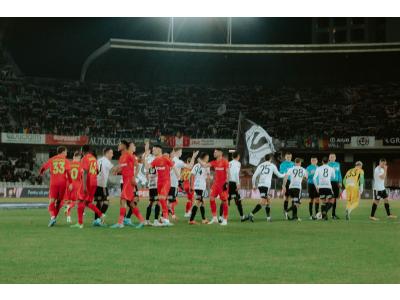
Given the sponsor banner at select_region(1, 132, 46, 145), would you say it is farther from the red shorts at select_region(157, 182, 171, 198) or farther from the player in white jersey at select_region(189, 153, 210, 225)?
the red shorts at select_region(157, 182, 171, 198)

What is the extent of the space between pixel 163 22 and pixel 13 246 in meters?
42.5

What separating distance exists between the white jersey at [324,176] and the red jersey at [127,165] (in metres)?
7.49

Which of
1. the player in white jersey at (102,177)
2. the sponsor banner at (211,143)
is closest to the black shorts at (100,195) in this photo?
the player in white jersey at (102,177)

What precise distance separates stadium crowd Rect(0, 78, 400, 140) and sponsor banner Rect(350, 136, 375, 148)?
0.54 meters

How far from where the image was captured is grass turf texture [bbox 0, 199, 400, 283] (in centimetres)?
909

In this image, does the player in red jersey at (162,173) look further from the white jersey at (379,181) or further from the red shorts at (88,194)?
the white jersey at (379,181)

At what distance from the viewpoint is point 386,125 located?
5100 cm

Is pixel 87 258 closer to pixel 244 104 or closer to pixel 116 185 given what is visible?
pixel 116 185

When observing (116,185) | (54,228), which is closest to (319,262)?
(54,228)

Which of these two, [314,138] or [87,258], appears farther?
[314,138]

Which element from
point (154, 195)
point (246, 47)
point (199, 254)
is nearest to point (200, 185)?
point (154, 195)

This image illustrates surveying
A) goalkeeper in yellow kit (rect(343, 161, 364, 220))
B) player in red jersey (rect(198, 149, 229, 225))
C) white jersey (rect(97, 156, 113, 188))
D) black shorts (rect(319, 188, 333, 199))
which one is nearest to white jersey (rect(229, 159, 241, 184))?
player in red jersey (rect(198, 149, 229, 225))

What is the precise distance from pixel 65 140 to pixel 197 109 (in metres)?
11.6

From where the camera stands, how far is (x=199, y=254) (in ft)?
38.0
